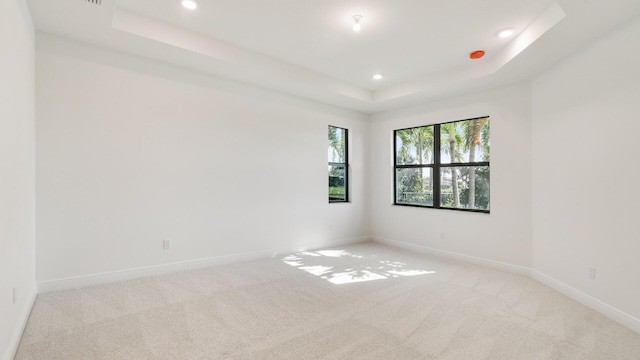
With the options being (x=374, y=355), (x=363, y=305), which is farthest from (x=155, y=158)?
(x=374, y=355)

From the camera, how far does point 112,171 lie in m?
3.48

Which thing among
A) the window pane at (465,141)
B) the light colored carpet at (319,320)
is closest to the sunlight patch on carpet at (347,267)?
the light colored carpet at (319,320)

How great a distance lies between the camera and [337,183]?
5855 mm

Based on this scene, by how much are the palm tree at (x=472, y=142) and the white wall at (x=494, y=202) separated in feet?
0.51

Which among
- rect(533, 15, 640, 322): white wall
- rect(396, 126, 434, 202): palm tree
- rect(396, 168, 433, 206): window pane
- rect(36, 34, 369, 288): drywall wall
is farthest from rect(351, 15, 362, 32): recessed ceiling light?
rect(396, 168, 433, 206): window pane

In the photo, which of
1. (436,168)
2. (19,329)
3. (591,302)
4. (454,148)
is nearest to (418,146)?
(436,168)

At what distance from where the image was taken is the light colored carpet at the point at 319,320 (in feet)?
7.05

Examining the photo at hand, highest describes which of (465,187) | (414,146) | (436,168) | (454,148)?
(414,146)

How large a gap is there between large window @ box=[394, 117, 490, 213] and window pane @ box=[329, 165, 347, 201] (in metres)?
1.02

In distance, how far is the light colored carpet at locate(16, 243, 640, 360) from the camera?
7.05 feet

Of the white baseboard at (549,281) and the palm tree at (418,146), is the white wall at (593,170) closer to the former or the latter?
the white baseboard at (549,281)

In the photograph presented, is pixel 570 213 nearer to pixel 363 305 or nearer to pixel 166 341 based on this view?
pixel 363 305

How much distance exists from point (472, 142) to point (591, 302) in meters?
2.57

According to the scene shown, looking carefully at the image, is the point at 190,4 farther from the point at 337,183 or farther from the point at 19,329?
the point at 337,183
